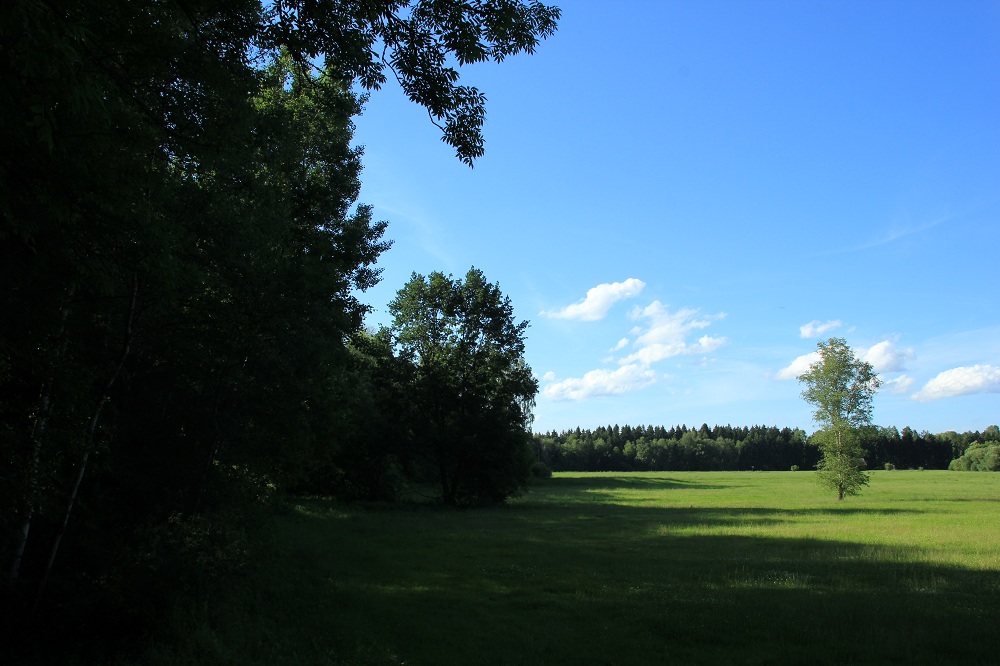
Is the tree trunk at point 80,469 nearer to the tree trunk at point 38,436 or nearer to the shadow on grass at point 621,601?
the tree trunk at point 38,436

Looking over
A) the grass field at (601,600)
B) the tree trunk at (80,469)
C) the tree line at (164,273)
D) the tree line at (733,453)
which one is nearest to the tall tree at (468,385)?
the grass field at (601,600)

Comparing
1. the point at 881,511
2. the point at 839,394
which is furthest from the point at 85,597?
the point at 839,394

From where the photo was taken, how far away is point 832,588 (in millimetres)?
14172

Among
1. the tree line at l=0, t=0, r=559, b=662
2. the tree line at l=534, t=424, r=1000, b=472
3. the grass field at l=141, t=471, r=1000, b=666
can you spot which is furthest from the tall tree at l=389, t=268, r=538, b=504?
the tree line at l=534, t=424, r=1000, b=472

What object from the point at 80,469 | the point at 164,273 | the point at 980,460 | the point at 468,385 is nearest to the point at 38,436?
the point at 80,469

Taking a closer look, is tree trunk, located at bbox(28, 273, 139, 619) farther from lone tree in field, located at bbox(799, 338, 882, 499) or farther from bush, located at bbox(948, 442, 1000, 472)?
bush, located at bbox(948, 442, 1000, 472)

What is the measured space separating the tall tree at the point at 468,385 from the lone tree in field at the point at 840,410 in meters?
25.5

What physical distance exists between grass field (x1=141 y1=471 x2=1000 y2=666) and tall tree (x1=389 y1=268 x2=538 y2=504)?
1493 cm

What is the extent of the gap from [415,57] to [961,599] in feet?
50.6

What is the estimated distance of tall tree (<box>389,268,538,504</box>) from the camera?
40438 mm

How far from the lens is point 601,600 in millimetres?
12844

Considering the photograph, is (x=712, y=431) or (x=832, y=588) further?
(x=712, y=431)

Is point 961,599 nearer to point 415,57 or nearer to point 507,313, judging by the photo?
point 415,57

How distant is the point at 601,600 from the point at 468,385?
29256 mm
